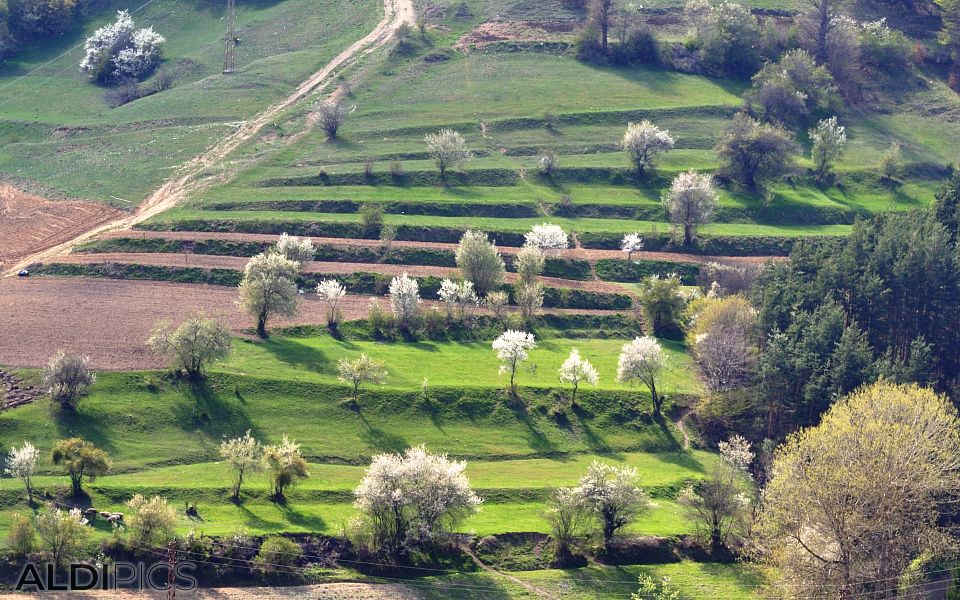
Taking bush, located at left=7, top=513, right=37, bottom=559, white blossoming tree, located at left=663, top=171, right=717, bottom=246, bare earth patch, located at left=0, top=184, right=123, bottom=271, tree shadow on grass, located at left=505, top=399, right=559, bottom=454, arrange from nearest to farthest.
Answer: bush, located at left=7, top=513, right=37, bottom=559, tree shadow on grass, located at left=505, top=399, right=559, bottom=454, bare earth patch, located at left=0, top=184, right=123, bottom=271, white blossoming tree, located at left=663, top=171, right=717, bottom=246

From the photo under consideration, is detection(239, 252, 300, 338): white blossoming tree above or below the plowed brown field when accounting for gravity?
above

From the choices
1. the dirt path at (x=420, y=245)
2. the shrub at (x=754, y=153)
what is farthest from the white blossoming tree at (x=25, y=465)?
the shrub at (x=754, y=153)

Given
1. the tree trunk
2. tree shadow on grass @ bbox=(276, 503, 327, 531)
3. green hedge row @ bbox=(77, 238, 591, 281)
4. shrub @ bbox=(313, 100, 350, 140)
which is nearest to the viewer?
tree shadow on grass @ bbox=(276, 503, 327, 531)

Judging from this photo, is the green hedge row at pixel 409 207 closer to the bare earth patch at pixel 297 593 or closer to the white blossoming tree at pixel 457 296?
the white blossoming tree at pixel 457 296

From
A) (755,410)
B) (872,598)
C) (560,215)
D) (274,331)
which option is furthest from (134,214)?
(872,598)

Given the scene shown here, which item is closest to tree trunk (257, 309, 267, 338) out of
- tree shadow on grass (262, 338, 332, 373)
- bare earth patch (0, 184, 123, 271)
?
tree shadow on grass (262, 338, 332, 373)

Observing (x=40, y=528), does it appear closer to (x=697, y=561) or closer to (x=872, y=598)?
(x=697, y=561)

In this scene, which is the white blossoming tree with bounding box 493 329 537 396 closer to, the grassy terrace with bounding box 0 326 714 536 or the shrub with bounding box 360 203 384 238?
the grassy terrace with bounding box 0 326 714 536
